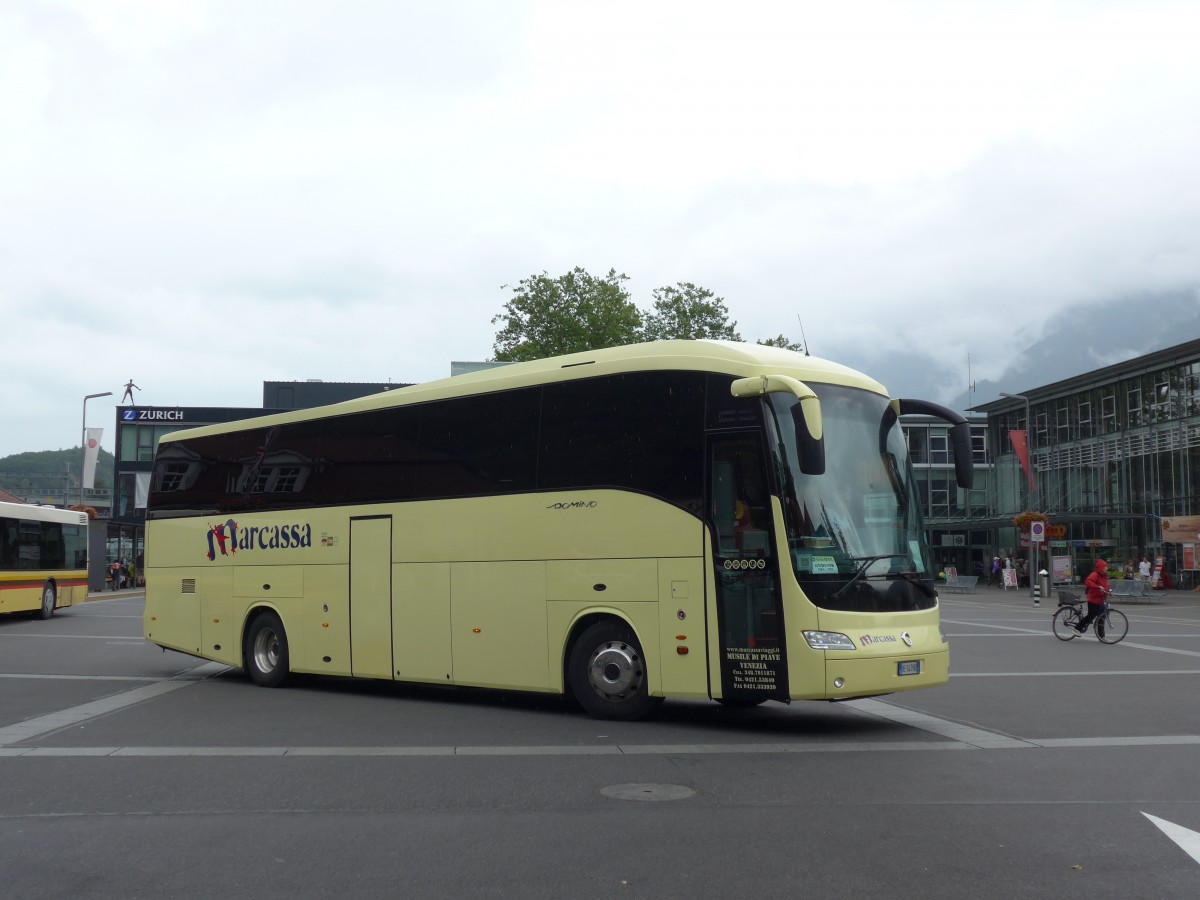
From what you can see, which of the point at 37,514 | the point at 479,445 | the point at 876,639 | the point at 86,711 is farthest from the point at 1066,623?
the point at 37,514

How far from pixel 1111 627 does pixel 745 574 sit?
15.4 m

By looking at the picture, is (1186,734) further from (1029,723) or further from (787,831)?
(787,831)

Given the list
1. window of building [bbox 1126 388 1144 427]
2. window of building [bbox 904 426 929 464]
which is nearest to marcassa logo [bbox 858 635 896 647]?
window of building [bbox 1126 388 1144 427]

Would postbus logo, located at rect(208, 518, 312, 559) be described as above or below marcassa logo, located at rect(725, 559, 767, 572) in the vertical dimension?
above

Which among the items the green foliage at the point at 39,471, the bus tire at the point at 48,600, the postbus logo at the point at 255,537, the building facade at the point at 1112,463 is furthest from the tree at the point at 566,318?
the green foliage at the point at 39,471

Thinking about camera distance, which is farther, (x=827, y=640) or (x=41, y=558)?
(x=41, y=558)

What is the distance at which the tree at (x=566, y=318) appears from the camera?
61812 mm

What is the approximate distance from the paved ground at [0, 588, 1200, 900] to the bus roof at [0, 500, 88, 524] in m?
15.9

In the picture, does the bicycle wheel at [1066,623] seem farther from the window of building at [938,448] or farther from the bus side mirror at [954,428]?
the window of building at [938,448]

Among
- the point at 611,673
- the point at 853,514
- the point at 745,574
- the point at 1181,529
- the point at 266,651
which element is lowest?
the point at 266,651

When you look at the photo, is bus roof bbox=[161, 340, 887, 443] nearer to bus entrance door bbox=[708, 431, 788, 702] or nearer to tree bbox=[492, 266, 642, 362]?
bus entrance door bbox=[708, 431, 788, 702]

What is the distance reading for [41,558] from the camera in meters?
31.1

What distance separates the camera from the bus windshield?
1042 cm

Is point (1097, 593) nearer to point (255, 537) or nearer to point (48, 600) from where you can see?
point (255, 537)
